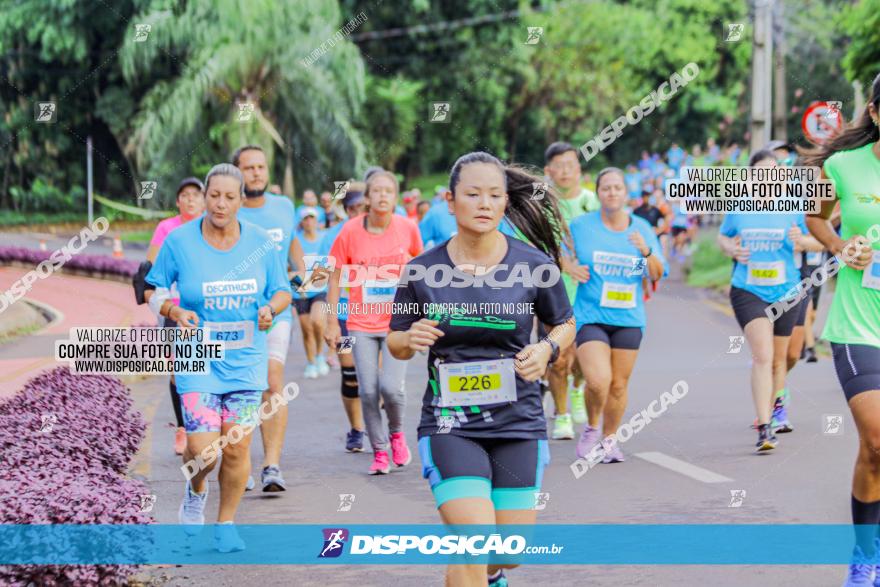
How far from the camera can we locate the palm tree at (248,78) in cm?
2944

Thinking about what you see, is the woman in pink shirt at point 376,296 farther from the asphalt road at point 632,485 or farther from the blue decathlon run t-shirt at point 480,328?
the blue decathlon run t-shirt at point 480,328

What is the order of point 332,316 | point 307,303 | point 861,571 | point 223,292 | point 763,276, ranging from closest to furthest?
point 861,571
point 223,292
point 332,316
point 763,276
point 307,303

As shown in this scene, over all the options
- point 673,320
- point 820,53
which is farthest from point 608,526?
point 820,53

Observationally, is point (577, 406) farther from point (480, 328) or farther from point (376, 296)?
point (480, 328)

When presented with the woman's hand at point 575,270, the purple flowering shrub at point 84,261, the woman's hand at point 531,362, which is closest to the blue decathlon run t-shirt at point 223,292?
the woman's hand at point 531,362

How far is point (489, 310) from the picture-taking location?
5160 millimetres

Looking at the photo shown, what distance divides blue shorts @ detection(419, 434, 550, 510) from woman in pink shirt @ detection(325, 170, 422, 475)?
4.16m

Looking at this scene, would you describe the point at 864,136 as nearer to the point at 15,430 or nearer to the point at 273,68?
the point at 15,430

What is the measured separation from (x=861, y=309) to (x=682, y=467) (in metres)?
3.56

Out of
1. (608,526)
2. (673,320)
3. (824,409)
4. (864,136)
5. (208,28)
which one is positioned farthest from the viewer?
(208,28)

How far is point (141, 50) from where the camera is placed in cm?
3111

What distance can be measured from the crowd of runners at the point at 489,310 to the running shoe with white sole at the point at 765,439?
0.01 meters

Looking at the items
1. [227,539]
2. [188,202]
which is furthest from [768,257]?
[227,539]

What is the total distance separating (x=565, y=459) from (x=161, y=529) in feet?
10.2
